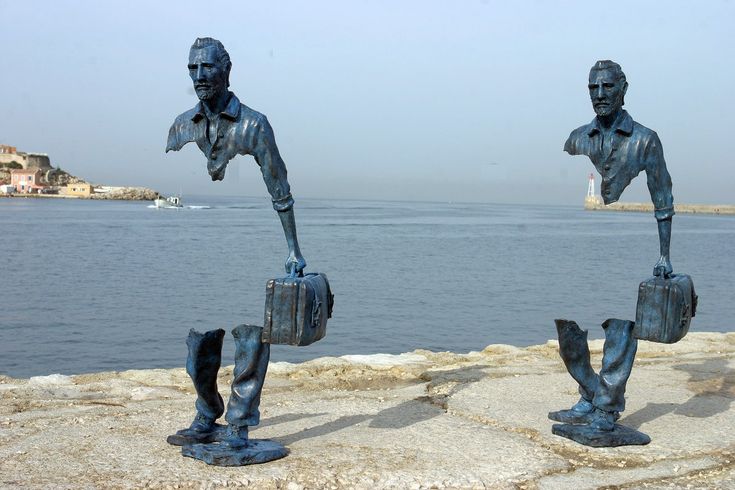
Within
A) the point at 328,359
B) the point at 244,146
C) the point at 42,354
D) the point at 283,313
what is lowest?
the point at 42,354

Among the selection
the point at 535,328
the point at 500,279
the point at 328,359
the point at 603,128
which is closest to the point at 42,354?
the point at 328,359

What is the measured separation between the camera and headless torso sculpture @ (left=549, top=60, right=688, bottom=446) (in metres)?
5.58

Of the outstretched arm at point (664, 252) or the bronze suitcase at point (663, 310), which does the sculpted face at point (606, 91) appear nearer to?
the outstretched arm at point (664, 252)

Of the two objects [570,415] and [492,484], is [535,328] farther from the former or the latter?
[492,484]

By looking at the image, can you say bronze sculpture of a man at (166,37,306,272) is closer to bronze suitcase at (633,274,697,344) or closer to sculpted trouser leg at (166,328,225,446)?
sculpted trouser leg at (166,328,225,446)

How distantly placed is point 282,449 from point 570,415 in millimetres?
2173

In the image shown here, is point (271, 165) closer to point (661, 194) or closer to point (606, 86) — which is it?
point (606, 86)

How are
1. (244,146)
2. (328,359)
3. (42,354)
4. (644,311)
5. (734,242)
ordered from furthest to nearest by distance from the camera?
(734,242), (42,354), (328,359), (644,311), (244,146)

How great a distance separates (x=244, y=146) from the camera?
16.9ft

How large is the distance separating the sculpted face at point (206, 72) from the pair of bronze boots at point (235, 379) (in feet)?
4.69

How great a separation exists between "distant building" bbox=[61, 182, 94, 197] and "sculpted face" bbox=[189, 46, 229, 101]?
14123 centimetres

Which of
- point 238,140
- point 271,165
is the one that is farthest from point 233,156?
point 271,165

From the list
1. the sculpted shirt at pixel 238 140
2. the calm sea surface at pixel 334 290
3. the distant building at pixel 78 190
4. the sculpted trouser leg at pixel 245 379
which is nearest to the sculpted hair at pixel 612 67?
the sculpted shirt at pixel 238 140

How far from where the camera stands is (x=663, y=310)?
215 inches
